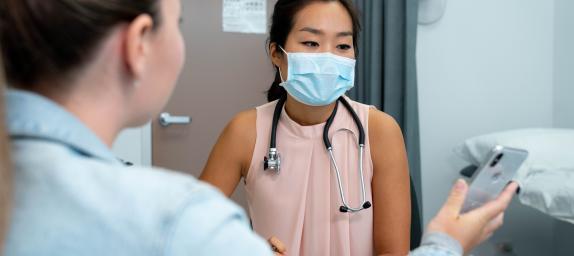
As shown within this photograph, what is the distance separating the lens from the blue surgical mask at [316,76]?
1208mm

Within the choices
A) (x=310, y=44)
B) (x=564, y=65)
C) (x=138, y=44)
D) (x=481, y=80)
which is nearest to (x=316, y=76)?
(x=310, y=44)

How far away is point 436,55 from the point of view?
7.17 ft

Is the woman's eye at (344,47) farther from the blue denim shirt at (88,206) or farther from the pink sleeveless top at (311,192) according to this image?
the blue denim shirt at (88,206)

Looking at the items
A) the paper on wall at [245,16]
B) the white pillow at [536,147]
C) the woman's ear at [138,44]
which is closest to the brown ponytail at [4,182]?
the woman's ear at [138,44]

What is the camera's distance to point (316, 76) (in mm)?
A: 1203

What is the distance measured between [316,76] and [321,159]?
22cm

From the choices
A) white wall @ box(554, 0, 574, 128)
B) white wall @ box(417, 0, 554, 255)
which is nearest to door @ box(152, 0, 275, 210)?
white wall @ box(417, 0, 554, 255)

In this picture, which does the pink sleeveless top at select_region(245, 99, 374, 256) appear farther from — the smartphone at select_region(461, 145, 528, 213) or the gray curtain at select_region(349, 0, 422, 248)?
the gray curtain at select_region(349, 0, 422, 248)

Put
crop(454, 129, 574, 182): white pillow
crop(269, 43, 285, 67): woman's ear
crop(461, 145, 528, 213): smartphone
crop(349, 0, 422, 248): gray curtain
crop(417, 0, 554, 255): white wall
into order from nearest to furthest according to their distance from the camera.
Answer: crop(461, 145, 528, 213): smartphone < crop(269, 43, 285, 67): woman's ear < crop(454, 129, 574, 182): white pillow < crop(349, 0, 422, 248): gray curtain < crop(417, 0, 554, 255): white wall

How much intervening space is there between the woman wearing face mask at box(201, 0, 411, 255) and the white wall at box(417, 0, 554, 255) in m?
1.06

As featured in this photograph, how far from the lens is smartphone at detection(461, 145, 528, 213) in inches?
27.7

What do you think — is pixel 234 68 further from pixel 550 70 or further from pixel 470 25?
pixel 550 70

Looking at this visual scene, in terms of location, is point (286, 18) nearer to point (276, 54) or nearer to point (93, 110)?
point (276, 54)

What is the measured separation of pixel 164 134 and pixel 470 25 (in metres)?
1.52
